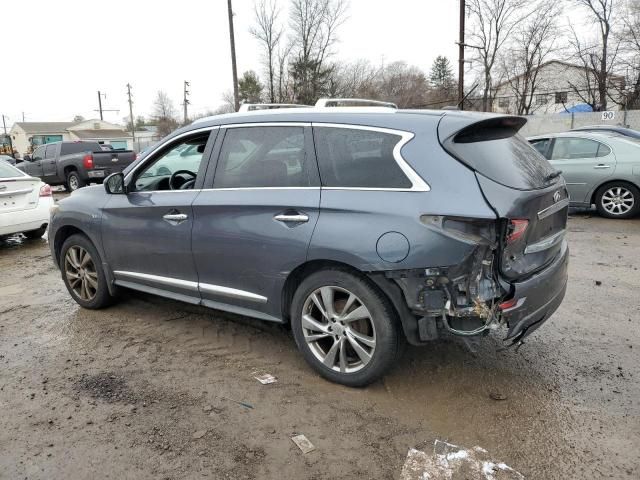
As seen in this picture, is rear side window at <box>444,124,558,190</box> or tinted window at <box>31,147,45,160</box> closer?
rear side window at <box>444,124,558,190</box>

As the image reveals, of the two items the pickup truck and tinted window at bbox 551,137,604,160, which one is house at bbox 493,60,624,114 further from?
tinted window at bbox 551,137,604,160

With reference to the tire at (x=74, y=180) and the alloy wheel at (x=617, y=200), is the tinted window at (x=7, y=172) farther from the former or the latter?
the alloy wheel at (x=617, y=200)

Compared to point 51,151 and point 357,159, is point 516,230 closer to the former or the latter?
point 357,159

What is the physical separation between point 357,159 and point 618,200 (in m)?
7.62

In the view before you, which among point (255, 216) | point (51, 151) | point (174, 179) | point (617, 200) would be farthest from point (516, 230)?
point (51, 151)

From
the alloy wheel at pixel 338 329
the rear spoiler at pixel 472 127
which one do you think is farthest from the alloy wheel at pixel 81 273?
the rear spoiler at pixel 472 127

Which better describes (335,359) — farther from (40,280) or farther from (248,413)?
(40,280)

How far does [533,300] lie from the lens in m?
2.92

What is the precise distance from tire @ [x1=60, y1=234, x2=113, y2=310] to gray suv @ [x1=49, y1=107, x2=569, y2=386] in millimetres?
918

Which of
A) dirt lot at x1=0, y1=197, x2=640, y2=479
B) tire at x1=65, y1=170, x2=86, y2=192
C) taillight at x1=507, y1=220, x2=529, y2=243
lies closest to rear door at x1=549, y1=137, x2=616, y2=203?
dirt lot at x1=0, y1=197, x2=640, y2=479

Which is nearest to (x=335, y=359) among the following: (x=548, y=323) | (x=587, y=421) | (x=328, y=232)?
(x=328, y=232)

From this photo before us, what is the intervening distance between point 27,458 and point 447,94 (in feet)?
166

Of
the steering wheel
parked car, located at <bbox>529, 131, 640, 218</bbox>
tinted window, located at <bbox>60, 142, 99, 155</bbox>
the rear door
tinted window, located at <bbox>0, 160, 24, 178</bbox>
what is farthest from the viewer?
tinted window, located at <bbox>60, 142, 99, 155</bbox>

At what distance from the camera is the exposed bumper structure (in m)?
2.82
